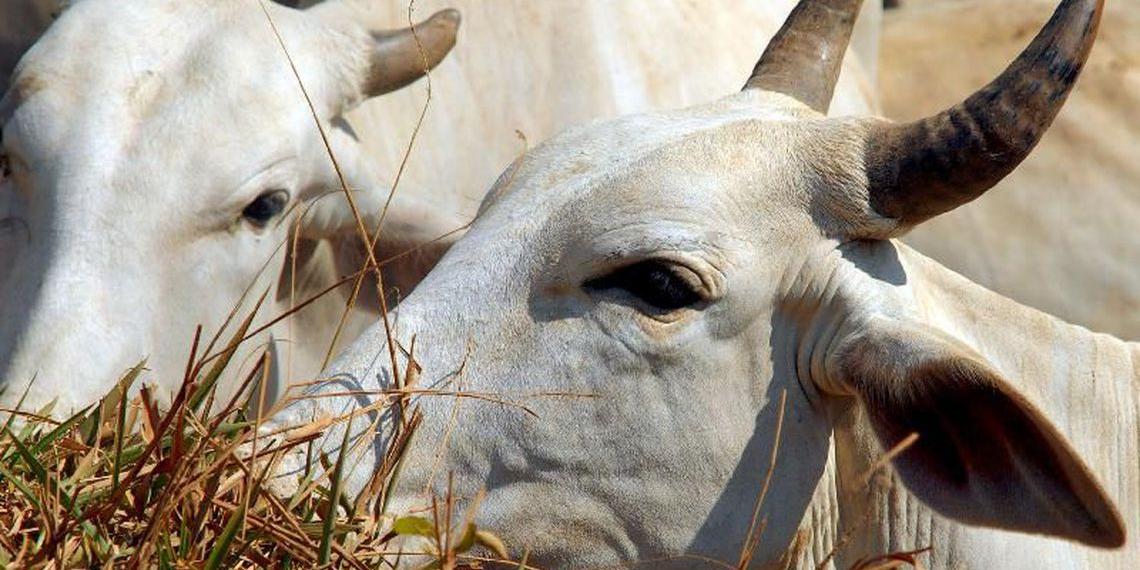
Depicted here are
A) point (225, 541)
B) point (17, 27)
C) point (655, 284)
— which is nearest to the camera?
point (225, 541)

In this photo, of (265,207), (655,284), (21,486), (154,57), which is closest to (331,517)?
(21,486)

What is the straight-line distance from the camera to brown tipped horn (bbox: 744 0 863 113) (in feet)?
12.9

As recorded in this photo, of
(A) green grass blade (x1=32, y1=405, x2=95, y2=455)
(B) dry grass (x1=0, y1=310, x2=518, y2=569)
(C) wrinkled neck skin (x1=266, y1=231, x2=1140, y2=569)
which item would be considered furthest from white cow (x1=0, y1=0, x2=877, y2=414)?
(C) wrinkled neck skin (x1=266, y1=231, x2=1140, y2=569)

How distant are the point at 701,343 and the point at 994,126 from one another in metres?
0.62

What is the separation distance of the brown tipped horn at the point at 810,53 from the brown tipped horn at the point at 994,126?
0.67m

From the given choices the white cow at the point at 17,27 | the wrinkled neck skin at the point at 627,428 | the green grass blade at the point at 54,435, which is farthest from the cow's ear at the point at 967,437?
the white cow at the point at 17,27

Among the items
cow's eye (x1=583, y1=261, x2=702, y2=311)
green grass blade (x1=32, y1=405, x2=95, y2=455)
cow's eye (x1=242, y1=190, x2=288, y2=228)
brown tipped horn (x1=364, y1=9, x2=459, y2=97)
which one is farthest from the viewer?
brown tipped horn (x1=364, y1=9, x2=459, y2=97)

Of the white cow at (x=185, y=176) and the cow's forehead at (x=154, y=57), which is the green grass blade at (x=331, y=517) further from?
the cow's forehead at (x=154, y=57)

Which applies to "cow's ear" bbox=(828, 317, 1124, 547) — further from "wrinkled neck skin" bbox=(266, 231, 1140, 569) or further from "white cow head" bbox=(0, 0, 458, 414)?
"white cow head" bbox=(0, 0, 458, 414)

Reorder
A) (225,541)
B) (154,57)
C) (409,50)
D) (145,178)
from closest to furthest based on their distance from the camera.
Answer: (225,541) < (145,178) < (154,57) < (409,50)

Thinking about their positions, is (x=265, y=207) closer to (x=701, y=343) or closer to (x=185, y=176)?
(x=185, y=176)

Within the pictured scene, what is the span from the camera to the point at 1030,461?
3.04 metres

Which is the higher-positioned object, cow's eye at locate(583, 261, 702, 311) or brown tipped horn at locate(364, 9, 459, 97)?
cow's eye at locate(583, 261, 702, 311)

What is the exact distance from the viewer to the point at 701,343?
329 centimetres
